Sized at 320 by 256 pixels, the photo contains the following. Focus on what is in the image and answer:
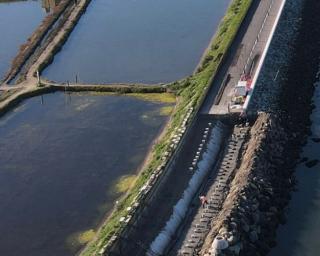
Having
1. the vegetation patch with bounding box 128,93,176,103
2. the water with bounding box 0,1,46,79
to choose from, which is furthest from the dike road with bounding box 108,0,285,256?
the water with bounding box 0,1,46,79

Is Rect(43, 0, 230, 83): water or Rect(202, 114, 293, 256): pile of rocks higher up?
Rect(43, 0, 230, 83): water

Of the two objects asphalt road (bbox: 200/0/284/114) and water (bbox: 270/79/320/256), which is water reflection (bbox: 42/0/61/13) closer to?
asphalt road (bbox: 200/0/284/114)

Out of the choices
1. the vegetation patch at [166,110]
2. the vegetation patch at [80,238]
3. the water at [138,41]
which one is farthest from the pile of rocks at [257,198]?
the water at [138,41]

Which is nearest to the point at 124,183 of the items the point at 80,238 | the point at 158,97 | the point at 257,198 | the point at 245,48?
the point at 80,238

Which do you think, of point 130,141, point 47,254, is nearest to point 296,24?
point 130,141

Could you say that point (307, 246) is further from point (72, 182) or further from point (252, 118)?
point (72, 182)

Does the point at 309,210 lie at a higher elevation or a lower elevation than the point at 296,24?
lower

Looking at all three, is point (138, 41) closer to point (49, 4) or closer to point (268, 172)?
point (49, 4)
